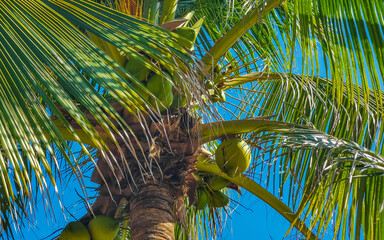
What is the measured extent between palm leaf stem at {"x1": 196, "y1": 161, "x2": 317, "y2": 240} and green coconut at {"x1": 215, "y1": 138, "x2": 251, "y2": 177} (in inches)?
9.7

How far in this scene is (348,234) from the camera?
10.7ft

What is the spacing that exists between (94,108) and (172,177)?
136 cm

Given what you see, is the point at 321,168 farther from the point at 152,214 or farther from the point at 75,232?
the point at 75,232

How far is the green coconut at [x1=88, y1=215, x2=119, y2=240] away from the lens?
10.0 ft

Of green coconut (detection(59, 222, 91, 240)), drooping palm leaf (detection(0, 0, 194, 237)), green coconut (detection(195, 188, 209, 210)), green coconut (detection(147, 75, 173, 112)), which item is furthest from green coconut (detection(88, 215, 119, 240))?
drooping palm leaf (detection(0, 0, 194, 237))

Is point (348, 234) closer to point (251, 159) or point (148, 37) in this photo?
point (251, 159)

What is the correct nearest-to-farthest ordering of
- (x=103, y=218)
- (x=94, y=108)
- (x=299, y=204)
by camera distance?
(x=94, y=108), (x=103, y=218), (x=299, y=204)

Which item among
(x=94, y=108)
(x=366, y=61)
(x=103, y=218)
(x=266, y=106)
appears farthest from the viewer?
(x=266, y=106)

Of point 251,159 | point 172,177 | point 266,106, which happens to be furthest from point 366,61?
point 266,106

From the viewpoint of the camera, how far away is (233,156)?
10.1 ft

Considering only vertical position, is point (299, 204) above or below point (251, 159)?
below

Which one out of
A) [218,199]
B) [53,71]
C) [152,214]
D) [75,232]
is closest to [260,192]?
[218,199]

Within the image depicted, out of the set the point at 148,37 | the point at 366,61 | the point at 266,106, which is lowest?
the point at 148,37

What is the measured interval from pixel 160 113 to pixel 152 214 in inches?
21.8
